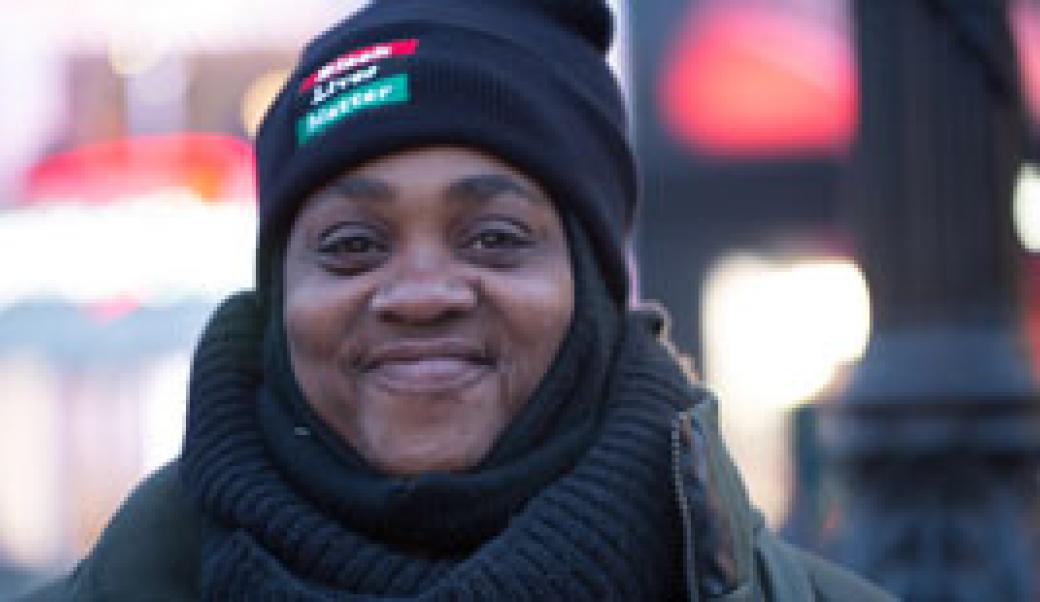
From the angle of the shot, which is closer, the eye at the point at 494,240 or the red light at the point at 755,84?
the eye at the point at 494,240

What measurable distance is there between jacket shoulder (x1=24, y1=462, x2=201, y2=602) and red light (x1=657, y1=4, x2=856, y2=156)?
221 inches

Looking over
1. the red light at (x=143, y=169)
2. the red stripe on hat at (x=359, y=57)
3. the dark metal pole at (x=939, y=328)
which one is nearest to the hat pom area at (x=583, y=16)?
the red stripe on hat at (x=359, y=57)

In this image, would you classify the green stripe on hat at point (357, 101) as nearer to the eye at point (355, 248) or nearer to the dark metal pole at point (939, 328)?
the eye at point (355, 248)

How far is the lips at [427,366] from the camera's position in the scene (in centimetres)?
199

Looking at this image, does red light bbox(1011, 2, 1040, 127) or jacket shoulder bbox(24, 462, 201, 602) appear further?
red light bbox(1011, 2, 1040, 127)

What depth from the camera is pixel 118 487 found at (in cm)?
982

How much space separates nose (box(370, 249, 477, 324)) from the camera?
1.97 metres

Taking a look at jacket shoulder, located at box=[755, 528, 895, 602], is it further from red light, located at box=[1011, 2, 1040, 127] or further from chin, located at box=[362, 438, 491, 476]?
red light, located at box=[1011, 2, 1040, 127]

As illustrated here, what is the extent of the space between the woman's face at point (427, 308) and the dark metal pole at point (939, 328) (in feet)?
5.35

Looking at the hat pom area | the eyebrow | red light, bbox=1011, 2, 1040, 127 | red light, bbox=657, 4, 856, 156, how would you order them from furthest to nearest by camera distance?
red light, bbox=657, 4, 856, 156, red light, bbox=1011, 2, 1040, 127, the hat pom area, the eyebrow

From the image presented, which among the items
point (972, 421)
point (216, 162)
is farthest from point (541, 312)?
point (216, 162)

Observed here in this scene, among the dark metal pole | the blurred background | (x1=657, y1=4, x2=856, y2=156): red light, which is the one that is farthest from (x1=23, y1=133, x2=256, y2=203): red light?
the dark metal pole

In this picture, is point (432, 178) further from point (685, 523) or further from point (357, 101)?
point (685, 523)

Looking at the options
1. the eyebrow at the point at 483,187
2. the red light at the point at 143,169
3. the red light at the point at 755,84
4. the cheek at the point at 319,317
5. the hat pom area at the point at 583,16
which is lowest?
the cheek at the point at 319,317
